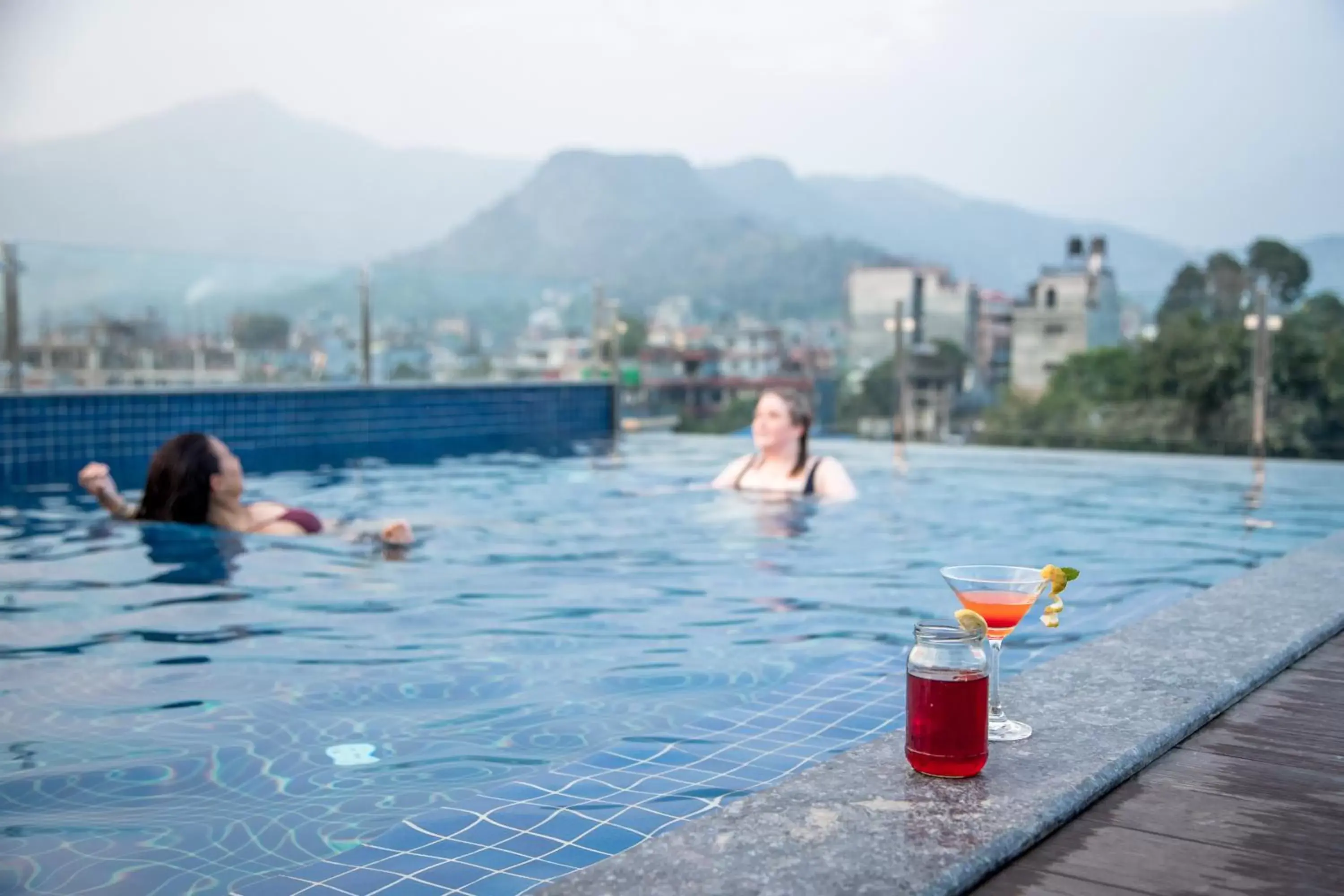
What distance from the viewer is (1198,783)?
1.71 meters

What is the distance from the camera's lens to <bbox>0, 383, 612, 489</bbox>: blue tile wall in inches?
312

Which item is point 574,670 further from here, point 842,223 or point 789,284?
point 842,223

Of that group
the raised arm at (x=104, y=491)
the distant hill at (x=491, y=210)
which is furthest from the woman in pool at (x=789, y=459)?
the distant hill at (x=491, y=210)

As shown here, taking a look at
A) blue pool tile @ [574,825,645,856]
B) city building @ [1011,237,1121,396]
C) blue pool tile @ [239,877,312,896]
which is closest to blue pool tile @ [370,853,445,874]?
blue pool tile @ [239,877,312,896]

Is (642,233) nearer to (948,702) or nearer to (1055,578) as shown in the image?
(1055,578)

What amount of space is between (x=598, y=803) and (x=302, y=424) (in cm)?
801

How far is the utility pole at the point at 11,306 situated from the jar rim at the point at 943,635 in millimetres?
7596

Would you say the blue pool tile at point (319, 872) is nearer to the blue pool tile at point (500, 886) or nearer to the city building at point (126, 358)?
the blue pool tile at point (500, 886)

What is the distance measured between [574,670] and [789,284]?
3733 cm

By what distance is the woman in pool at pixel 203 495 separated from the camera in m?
5.02

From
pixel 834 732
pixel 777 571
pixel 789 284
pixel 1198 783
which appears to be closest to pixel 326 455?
pixel 777 571

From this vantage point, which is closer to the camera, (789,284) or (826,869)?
(826,869)

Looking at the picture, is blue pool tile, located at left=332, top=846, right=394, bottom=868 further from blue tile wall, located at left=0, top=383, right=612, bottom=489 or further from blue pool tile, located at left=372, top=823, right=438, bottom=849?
blue tile wall, located at left=0, top=383, right=612, bottom=489

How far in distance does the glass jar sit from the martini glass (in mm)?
137
